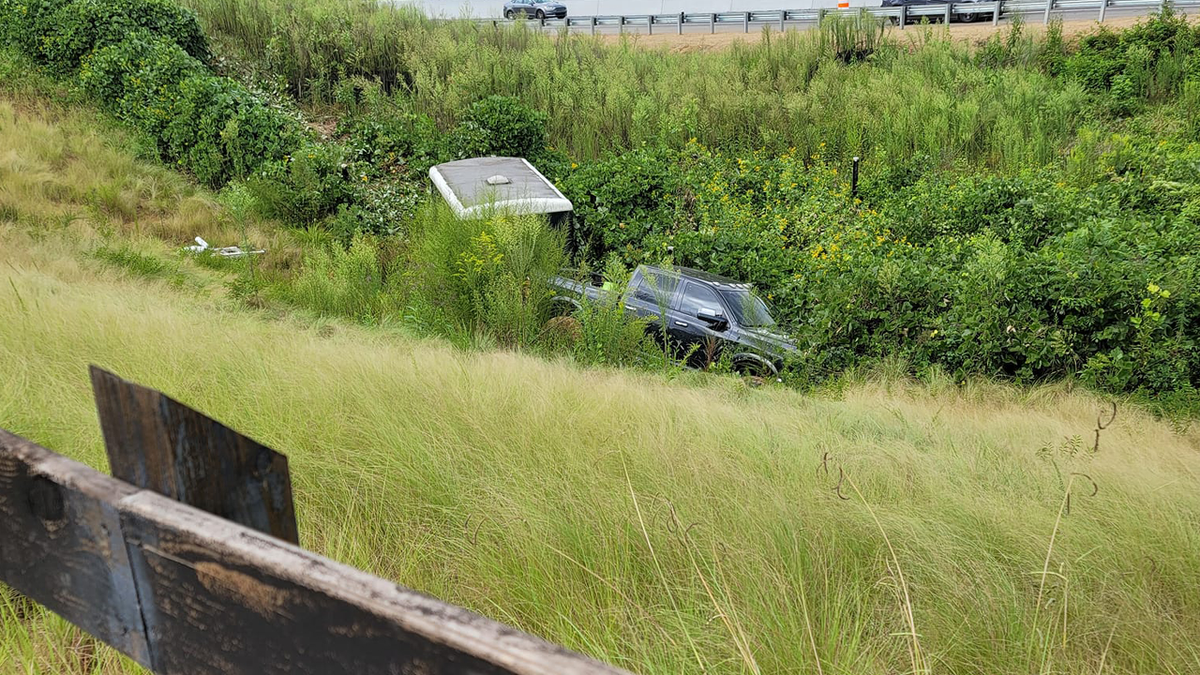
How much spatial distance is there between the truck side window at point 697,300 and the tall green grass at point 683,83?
8067 mm

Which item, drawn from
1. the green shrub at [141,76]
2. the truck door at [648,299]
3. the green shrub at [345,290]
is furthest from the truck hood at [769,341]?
the green shrub at [141,76]

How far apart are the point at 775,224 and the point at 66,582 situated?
13.6 m

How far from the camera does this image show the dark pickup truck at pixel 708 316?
30.7 ft

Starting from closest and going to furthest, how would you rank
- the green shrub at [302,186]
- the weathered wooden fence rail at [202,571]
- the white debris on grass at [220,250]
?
the weathered wooden fence rail at [202,571] < the white debris on grass at [220,250] < the green shrub at [302,186]

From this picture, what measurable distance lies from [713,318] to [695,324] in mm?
217

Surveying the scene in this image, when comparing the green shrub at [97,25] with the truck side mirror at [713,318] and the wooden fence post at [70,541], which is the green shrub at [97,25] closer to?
the truck side mirror at [713,318]

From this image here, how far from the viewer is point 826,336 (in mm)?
9328

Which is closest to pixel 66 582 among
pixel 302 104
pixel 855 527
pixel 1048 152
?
pixel 855 527

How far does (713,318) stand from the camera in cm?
977

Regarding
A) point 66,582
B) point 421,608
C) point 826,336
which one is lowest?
point 826,336

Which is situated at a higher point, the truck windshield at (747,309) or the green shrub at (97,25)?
the green shrub at (97,25)

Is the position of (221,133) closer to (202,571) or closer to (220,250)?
(220,250)

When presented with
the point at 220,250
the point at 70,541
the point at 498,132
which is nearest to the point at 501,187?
the point at 498,132

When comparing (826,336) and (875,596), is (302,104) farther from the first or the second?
(875,596)
